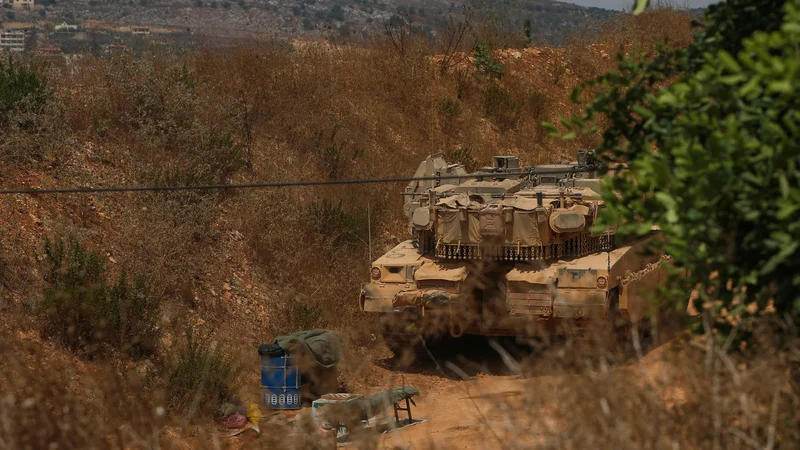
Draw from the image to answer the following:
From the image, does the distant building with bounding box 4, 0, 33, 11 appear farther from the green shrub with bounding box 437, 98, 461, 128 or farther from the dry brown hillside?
the green shrub with bounding box 437, 98, 461, 128

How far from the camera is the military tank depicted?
13672mm

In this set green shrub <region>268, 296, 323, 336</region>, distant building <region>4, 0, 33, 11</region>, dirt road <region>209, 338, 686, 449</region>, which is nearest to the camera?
dirt road <region>209, 338, 686, 449</region>

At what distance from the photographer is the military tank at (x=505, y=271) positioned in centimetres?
1367

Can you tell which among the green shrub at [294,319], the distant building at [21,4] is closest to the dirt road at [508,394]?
the green shrub at [294,319]

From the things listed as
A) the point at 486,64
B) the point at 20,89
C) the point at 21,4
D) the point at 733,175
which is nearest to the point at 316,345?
the point at 20,89

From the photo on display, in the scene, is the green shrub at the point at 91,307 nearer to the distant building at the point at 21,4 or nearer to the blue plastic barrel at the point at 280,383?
the blue plastic barrel at the point at 280,383

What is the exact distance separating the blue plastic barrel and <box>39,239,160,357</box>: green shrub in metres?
1.75

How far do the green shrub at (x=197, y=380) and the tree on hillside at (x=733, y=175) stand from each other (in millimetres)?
8058

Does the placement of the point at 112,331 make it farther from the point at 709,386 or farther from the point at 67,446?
the point at 709,386

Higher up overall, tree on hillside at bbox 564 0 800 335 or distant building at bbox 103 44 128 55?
tree on hillside at bbox 564 0 800 335

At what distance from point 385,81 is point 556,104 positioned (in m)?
5.44

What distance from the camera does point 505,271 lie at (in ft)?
48.6

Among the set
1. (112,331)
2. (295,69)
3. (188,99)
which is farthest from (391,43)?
(112,331)

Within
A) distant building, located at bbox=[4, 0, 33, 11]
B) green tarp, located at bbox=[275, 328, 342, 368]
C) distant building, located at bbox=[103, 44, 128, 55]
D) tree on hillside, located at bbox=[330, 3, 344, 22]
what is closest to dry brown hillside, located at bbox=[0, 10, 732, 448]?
distant building, located at bbox=[103, 44, 128, 55]
